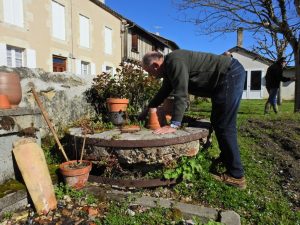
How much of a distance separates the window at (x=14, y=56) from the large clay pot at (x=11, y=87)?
8.58 metres

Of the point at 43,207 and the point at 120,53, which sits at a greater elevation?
the point at 120,53

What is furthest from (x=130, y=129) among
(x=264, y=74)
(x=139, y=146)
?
(x=264, y=74)

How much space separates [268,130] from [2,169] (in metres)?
5.20

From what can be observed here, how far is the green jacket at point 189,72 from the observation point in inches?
124

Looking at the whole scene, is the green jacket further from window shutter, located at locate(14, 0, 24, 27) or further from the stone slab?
window shutter, located at locate(14, 0, 24, 27)

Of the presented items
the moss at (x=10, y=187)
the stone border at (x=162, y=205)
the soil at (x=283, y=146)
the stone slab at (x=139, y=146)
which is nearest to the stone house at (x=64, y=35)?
the stone slab at (x=139, y=146)

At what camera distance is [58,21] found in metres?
13.4

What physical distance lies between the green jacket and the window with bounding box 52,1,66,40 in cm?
1120

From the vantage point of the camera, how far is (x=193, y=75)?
3.30 meters

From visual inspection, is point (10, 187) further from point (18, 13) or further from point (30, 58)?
point (18, 13)

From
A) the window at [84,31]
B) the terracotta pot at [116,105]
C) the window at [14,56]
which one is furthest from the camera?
the window at [84,31]

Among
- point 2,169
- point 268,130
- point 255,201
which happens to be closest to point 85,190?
point 2,169

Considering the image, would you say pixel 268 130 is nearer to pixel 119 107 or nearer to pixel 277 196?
pixel 277 196

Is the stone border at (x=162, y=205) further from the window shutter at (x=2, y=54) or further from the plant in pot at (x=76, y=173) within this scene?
the window shutter at (x=2, y=54)
